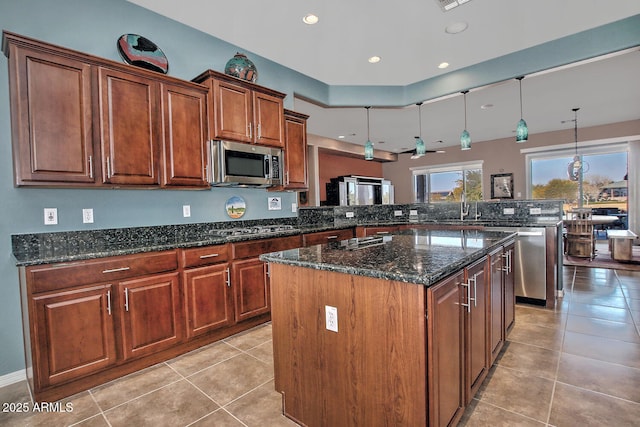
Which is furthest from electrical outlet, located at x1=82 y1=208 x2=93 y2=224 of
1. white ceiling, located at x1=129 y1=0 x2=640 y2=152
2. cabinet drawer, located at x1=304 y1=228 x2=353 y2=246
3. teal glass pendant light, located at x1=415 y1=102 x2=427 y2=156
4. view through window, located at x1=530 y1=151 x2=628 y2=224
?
view through window, located at x1=530 y1=151 x2=628 y2=224

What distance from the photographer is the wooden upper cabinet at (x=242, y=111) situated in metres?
2.79

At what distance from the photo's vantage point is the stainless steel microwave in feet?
9.18

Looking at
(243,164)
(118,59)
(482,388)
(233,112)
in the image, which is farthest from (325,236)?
(118,59)

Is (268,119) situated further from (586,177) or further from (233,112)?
(586,177)

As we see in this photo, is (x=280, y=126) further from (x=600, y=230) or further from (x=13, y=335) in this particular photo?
(x=600, y=230)

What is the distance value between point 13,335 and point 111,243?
81cm

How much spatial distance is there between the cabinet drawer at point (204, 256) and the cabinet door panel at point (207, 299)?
5cm

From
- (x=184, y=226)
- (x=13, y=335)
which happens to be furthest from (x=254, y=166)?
(x=13, y=335)

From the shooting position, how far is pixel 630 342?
7.94ft

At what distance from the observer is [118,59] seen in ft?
Result: 8.13

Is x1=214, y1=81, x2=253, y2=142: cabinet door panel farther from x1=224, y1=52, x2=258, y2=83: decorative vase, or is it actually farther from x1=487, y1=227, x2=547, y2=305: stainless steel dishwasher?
x1=487, y1=227, x2=547, y2=305: stainless steel dishwasher

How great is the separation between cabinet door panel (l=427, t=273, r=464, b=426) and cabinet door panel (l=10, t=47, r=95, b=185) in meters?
2.35

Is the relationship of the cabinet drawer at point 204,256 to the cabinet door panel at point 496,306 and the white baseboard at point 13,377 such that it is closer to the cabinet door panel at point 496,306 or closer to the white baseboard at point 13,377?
the white baseboard at point 13,377

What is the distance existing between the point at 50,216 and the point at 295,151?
7.60 ft
